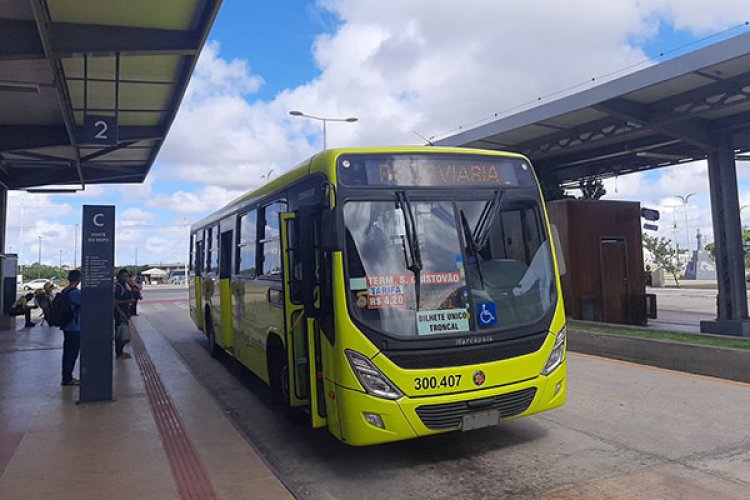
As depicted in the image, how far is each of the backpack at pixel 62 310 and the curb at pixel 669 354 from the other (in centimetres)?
905

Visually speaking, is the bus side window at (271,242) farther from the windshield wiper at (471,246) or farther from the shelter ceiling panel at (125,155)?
the shelter ceiling panel at (125,155)

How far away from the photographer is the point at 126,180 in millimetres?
17250

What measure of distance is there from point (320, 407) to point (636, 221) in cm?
1295

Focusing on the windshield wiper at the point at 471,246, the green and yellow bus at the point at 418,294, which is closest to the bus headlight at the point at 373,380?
the green and yellow bus at the point at 418,294

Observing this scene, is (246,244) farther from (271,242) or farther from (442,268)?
(442,268)

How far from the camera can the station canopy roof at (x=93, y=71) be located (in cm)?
711

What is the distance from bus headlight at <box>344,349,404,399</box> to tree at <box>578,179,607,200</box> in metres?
18.5

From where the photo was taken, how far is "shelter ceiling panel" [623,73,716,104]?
11.0m

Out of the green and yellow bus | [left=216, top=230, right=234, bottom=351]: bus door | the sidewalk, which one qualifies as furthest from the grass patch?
the sidewalk

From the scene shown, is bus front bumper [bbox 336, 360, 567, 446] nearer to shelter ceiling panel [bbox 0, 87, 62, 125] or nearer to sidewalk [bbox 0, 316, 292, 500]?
sidewalk [bbox 0, 316, 292, 500]

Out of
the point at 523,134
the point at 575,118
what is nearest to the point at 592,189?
the point at 523,134

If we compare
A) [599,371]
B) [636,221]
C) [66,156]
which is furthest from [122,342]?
[636,221]

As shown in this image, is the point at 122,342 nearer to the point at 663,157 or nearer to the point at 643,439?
the point at 643,439

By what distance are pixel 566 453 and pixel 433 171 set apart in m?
3.00
